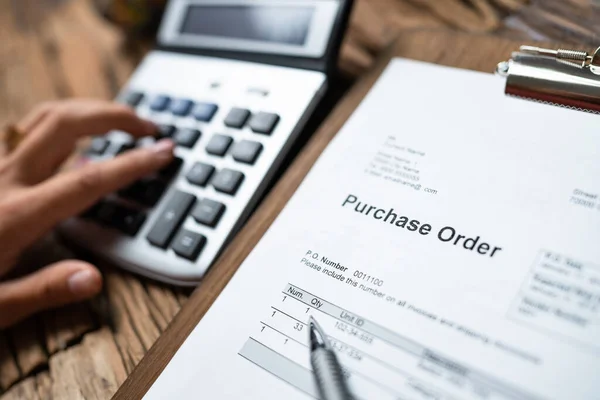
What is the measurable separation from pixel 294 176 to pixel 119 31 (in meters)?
0.38

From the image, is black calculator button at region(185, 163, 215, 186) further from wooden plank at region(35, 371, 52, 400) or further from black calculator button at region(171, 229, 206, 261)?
wooden plank at region(35, 371, 52, 400)

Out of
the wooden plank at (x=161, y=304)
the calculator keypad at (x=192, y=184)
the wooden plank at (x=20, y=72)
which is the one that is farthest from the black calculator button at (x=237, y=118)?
Result: the wooden plank at (x=20, y=72)

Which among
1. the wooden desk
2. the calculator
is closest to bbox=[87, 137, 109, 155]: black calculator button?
the calculator

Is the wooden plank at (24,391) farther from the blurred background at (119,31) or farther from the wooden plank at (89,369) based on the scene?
the blurred background at (119,31)

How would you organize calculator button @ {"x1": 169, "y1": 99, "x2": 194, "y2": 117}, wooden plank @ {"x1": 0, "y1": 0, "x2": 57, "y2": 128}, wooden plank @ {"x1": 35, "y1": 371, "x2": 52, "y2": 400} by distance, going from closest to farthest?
wooden plank @ {"x1": 35, "y1": 371, "x2": 52, "y2": 400} → calculator button @ {"x1": 169, "y1": 99, "x2": 194, "y2": 117} → wooden plank @ {"x1": 0, "y1": 0, "x2": 57, "y2": 128}

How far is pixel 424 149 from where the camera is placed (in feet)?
0.88

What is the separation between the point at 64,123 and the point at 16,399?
0.21 metres

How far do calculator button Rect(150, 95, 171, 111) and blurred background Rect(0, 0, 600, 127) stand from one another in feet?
0.36

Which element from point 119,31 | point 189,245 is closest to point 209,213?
point 189,245

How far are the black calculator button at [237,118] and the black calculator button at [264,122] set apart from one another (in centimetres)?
1

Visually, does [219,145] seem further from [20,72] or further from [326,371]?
[20,72]

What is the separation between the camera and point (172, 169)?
14.2 inches

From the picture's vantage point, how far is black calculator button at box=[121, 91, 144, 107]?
1.42ft

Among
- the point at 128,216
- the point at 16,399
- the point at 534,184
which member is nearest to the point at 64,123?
the point at 128,216
